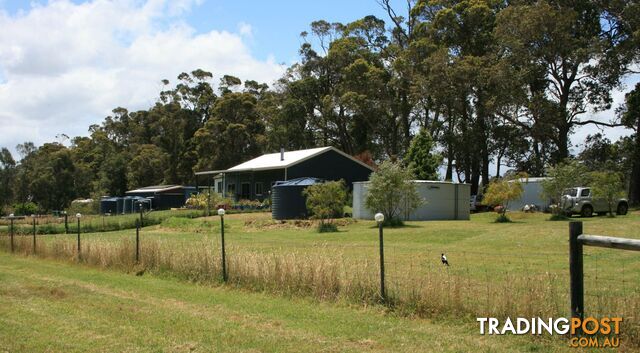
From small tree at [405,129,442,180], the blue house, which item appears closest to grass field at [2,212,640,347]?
small tree at [405,129,442,180]

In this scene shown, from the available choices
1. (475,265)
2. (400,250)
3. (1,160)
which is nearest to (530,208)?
(400,250)

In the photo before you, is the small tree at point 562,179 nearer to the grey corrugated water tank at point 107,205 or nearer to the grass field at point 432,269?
the grass field at point 432,269

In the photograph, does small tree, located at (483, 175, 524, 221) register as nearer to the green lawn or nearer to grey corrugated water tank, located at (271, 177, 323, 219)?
grey corrugated water tank, located at (271, 177, 323, 219)

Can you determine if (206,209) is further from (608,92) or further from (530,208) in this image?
(608,92)

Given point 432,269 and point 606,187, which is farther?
point 606,187

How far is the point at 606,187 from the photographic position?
31.9m

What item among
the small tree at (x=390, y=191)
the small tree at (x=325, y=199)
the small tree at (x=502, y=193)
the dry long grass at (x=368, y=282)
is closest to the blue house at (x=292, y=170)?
the small tree at (x=325, y=199)

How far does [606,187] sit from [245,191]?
2885cm

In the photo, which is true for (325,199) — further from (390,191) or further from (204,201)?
(204,201)

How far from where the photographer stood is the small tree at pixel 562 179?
3144cm

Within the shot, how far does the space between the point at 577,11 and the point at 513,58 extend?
5.98 meters

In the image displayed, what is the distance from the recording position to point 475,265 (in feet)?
44.4

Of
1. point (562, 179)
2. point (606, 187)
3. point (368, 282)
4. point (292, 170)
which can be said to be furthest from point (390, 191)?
point (368, 282)

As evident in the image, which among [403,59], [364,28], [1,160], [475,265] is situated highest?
[364,28]
